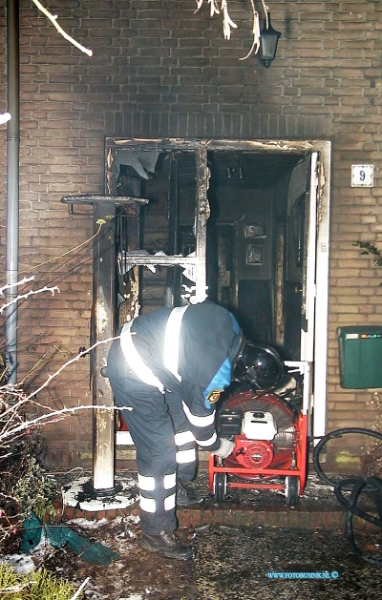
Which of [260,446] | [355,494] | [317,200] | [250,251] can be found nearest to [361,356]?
[355,494]

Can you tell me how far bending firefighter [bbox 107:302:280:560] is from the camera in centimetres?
397

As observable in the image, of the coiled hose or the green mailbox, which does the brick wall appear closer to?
the green mailbox

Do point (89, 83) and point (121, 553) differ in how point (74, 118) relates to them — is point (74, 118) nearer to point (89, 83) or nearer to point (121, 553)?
point (89, 83)

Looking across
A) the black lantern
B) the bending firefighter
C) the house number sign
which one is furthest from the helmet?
the black lantern

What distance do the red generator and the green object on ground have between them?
1029 millimetres

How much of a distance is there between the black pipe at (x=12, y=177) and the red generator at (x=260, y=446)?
2.09 m

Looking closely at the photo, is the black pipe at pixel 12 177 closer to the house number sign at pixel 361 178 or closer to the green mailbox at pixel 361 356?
the green mailbox at pixel 361 356

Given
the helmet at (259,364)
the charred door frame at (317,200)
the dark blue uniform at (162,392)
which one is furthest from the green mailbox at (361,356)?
the dark blue uniform at (162,392)

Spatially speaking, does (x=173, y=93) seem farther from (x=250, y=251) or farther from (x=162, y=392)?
(x=250, y=251)

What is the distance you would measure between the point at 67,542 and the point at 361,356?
Answer: 297 centimetres

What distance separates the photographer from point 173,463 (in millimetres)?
4305

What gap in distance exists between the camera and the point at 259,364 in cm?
418

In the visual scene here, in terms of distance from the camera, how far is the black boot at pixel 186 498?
4695 millimetres

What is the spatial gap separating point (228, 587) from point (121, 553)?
86 cm
